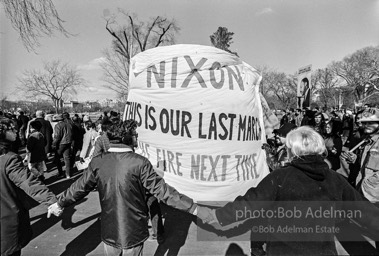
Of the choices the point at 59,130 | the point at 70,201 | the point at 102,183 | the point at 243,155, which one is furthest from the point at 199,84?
the point at 59,130

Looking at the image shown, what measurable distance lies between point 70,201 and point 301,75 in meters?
6.11

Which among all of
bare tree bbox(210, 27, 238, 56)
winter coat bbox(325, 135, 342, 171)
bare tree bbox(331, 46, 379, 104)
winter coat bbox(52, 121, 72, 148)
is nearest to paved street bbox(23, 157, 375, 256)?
winter coat bbox(325, 135, 342, 171)

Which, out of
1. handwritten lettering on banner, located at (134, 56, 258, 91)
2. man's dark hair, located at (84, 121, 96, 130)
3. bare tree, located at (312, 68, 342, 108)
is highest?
bare tree, located at (312, 68, 342, 108)

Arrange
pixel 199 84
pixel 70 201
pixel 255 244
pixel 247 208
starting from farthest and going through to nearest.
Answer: pixel 199 84
pixel 255 244
pixel 70 201
pixel 247 208

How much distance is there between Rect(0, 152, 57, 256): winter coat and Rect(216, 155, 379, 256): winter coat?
181cm

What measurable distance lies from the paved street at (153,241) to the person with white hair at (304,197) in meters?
1.95

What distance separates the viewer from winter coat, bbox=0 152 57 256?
2219 mm

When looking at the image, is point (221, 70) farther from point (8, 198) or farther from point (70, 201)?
point (8, 198)

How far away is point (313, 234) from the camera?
68.9 inches

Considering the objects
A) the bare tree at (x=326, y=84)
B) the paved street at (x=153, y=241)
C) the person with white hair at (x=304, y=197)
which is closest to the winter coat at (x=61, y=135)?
the paved street at (x=153, y=241)

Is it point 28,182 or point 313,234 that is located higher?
point 28,182

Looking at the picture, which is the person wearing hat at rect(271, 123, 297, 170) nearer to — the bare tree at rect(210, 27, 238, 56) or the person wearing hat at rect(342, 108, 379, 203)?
the person wearing hat at rect(342, 108, 379, 203)

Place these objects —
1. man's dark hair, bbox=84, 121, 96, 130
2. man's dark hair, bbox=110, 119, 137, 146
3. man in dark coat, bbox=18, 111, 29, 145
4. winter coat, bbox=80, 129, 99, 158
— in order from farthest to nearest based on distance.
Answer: man in dark coat, bbox=18, 111, 29, 145 < man's dark hair, bbox=84, 121, 96, 130 < winter coat, bbox=80, 129, 99, 158 < man's dark hair, bbox=110, 119, 137, 146

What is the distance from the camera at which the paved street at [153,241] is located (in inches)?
141
